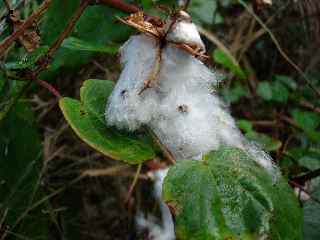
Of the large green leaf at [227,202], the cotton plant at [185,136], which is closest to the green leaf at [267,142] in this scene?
the cotton plant at [185,136]

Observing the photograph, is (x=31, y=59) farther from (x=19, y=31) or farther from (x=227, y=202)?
(x=227, y=202)

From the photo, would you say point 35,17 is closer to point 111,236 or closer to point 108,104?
point 108,104

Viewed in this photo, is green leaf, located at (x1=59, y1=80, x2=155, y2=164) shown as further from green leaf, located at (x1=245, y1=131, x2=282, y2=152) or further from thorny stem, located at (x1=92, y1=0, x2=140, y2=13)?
green leaf, located at (x1=245, y1=131, x2=282, y2=152)

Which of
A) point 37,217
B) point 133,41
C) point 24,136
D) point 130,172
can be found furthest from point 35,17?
point 130,172

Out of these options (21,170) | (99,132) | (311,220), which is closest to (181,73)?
(99,132)

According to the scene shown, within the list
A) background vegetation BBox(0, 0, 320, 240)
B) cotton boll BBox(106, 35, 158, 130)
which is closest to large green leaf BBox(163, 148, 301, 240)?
cotton boll BBox(106, 35, 158, 130)

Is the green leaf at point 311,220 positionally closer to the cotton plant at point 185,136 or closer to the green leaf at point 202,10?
the cotton plant at point 185,136
